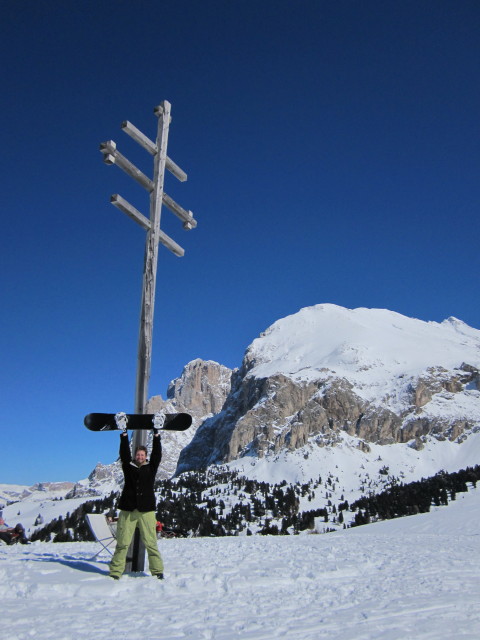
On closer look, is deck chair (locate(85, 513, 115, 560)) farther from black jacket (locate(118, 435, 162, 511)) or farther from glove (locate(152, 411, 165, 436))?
glove (locate(152, 411, 165, 436))

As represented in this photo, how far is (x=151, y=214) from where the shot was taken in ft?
37.0

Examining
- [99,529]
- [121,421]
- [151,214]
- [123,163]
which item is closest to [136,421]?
[121,421]

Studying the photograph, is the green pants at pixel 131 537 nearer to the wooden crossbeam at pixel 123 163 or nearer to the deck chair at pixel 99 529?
the deck chair at pixel 99 529

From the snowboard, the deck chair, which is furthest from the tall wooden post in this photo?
the deck chair

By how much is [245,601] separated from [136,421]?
381 cm

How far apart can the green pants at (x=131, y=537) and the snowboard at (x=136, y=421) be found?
1477 millimetres

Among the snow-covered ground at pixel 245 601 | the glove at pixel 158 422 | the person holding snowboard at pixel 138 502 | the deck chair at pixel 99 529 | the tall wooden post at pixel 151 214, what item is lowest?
the snow-covered ground at pixel 245 601

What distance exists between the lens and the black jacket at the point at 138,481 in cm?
841

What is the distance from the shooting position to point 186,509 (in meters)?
94.0

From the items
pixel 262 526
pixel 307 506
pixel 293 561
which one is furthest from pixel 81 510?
pixel 293 561

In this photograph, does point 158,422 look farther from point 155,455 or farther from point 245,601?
point 245,601

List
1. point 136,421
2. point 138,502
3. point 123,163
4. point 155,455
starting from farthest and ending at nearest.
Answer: point 123,163 → point 136,421 → point 155,455 → point 138,502

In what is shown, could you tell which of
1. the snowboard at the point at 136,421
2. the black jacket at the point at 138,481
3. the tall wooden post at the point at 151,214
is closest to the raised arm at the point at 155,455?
the black jacket at the point at 138,481

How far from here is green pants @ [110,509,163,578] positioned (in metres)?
7.79
